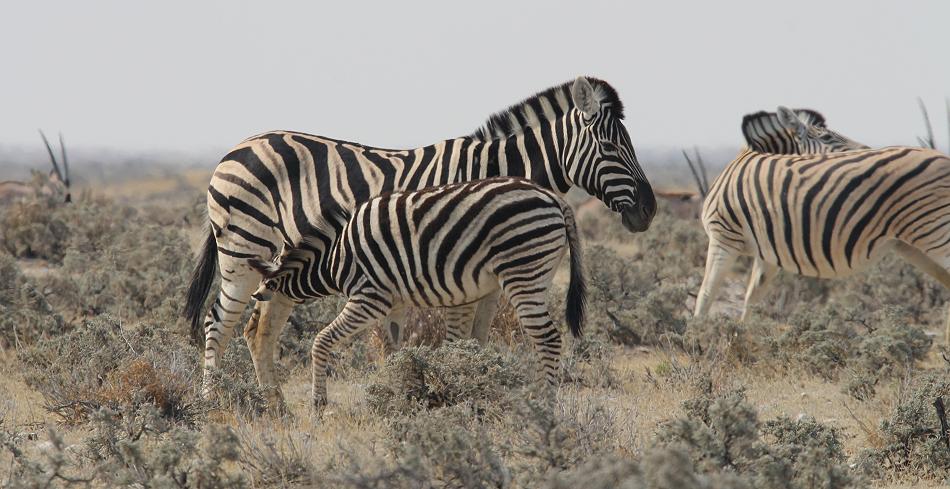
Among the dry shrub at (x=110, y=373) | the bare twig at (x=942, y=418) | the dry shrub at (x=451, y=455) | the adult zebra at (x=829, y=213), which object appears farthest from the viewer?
the adult zebra at (x=829, y=213)

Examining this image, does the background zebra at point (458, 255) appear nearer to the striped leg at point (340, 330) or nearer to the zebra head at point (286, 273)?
the striped leg at point (340, 330)

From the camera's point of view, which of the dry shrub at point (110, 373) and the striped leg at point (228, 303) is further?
the striped leg at point (228, 303)

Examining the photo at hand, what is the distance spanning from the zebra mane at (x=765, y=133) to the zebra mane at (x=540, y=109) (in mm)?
3177

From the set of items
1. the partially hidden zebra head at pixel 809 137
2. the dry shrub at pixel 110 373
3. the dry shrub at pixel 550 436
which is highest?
the partially hidden zebra head at pixel 809 137

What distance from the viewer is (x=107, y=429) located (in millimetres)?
5480

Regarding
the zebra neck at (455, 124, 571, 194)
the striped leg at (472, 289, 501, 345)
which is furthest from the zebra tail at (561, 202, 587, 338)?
the zebra neck at (455, 124, 571, 194)

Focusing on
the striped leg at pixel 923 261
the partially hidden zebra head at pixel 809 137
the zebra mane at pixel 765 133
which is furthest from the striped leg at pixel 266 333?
the partially hidden zebra head at pixel 809 137

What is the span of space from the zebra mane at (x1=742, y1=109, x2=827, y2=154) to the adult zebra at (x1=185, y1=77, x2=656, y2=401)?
3170mm

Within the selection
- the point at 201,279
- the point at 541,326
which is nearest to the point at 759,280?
the point at 541,326

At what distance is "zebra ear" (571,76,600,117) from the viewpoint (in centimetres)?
761

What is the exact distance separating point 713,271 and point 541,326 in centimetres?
340

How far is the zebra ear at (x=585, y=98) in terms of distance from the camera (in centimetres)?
761

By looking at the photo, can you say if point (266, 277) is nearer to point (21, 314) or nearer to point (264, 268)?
point (264, 268)

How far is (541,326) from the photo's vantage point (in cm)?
668
